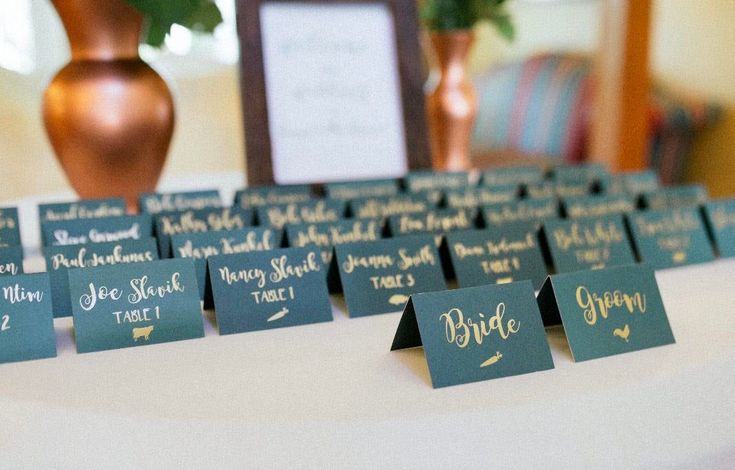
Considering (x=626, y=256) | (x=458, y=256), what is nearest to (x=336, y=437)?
(x=458, y=256)

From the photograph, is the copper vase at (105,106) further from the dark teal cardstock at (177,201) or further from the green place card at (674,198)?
the green place card at (674,198)

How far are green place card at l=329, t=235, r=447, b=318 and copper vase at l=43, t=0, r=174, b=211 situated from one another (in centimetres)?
44

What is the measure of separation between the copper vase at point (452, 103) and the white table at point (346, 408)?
2.89 ft

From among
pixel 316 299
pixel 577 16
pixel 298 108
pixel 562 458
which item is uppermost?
pixel 577 16

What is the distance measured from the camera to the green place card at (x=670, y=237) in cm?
92

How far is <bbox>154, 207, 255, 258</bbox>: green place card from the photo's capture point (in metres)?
0.84

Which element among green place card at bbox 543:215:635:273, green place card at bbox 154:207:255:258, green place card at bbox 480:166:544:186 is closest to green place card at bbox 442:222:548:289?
green place card at bbox 543:215:635:273

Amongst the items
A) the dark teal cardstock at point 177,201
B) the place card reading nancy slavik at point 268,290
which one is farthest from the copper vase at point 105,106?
the place card reading nancy slavik at point 268,290

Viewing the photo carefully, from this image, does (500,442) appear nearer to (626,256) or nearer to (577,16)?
(626,256)

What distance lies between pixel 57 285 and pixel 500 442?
0.44 metres

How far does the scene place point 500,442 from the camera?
530 mm

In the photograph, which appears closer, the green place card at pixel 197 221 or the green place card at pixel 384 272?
the green place card at pixel 384 272

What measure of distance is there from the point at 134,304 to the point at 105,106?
0.49 meters

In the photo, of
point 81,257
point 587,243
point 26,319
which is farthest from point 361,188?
point 26,319
